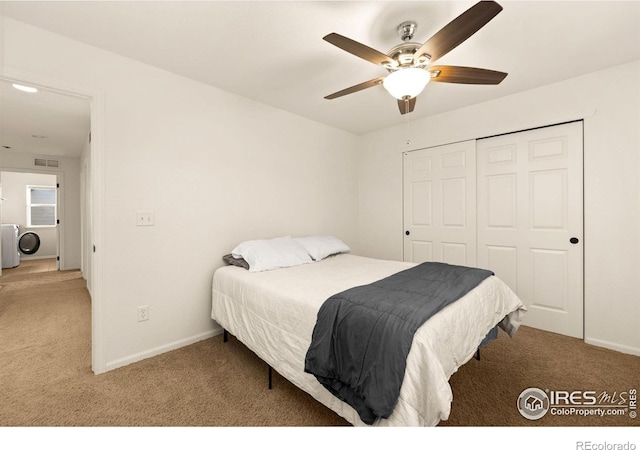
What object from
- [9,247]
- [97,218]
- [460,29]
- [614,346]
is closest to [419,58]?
[460,29]

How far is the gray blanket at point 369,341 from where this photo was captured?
113 cm

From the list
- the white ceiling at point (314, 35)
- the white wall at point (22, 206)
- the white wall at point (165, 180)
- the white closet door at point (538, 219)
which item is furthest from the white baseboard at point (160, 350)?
the white wall at point (22, 206)

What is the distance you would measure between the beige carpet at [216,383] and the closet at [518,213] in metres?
0.43

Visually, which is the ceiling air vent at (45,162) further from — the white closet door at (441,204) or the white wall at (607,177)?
the white wall at (607,177)

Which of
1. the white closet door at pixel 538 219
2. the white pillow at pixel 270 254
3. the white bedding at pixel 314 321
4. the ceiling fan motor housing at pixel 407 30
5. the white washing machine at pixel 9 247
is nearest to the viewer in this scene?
the white bedding at pixel 314 321

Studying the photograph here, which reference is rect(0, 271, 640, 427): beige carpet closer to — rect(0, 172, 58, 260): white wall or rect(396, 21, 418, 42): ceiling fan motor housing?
rect(396, 21, 418, 42): ceiling fan motor housing

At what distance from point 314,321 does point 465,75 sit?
1751 millimetres

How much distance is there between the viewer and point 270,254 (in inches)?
96.3

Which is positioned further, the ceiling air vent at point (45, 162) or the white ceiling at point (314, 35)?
the ceiling air vent at point (45, 162)

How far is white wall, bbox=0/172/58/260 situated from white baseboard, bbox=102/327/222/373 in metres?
6.10

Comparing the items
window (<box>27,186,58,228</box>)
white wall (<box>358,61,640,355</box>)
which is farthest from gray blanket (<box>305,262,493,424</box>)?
window (<box>27,186,58,228</box>)
